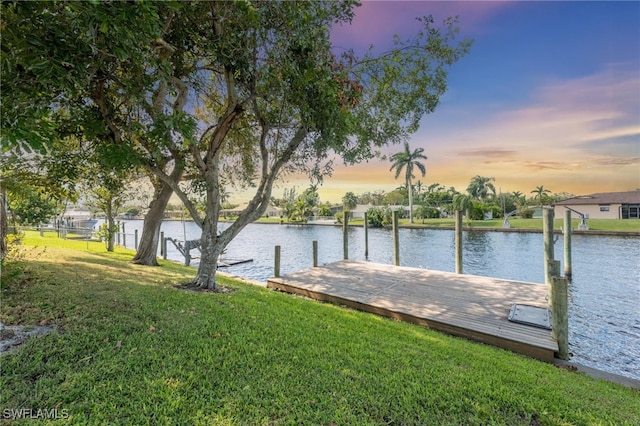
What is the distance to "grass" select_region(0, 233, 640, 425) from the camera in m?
2.17

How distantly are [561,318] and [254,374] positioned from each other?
190 inches

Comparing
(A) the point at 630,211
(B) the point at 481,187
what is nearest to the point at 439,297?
(A) the point at 630,211

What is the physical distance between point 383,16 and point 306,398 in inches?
296

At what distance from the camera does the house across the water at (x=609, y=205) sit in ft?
102

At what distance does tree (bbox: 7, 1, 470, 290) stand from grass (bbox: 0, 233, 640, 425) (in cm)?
230

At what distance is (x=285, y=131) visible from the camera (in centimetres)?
647

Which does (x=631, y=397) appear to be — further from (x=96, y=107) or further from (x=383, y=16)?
(x=96, y=107)

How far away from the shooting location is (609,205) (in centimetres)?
3256

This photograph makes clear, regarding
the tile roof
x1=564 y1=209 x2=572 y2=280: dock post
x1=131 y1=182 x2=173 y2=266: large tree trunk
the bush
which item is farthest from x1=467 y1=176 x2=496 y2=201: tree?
x1=131 y1=182 x2=173 y2=266: large tree trunk

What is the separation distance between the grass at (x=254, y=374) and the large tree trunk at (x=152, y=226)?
480cm

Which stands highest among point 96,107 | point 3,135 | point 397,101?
point 397,101

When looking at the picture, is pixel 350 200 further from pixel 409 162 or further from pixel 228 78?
pixel 228 78

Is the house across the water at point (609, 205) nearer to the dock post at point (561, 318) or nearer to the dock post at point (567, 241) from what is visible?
the dock post at point (567, 241)

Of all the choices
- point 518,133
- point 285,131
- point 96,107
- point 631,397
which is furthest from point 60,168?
point 518,133
